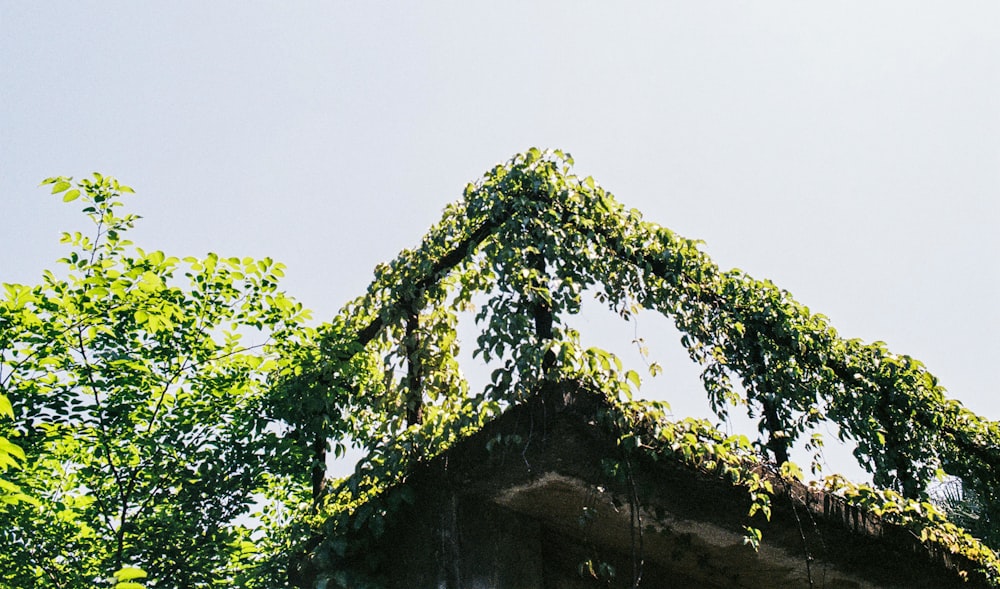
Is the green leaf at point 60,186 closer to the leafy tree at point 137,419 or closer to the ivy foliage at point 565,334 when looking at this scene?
the leafy tree at point 137,419

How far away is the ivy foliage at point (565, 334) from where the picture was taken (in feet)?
12.4

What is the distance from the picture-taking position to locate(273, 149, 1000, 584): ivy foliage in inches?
149

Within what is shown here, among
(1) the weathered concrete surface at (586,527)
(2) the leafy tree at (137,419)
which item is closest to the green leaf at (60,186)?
(2) the leafy tree at (137,419)

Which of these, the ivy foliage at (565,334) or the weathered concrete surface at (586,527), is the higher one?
the ivy foliage at (565,334)

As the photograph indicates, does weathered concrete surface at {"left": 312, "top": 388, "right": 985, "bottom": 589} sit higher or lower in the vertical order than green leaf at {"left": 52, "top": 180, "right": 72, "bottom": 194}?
lower

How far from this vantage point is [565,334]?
11.1 feet

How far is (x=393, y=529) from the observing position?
3389 millimetres

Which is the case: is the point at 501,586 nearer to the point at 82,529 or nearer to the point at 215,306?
the point at 215,306

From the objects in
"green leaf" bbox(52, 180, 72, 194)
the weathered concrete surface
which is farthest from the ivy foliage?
"green leaf" bbox(52, 180, 72, 194)

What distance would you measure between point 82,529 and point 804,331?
5.22 meters

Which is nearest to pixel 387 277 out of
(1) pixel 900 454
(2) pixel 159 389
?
(2) pixel 159 389

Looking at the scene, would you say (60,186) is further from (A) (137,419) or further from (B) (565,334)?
(B) (565,334)

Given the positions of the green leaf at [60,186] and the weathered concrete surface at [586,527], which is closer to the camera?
the weathered concrete surface at [586,527]

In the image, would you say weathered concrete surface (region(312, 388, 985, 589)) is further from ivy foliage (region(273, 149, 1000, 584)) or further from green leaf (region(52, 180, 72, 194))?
green leaf (region(52, 180, 72, 194))
